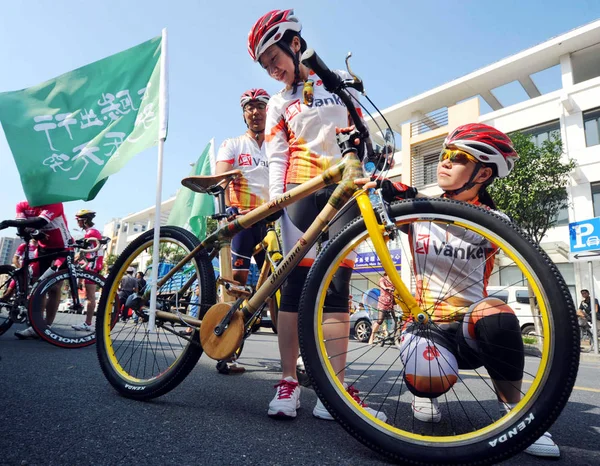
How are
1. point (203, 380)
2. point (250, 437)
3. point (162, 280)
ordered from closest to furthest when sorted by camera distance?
point (250, 437) < point (162, 280) < point (203, 380)

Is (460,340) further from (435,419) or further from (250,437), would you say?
(250,437)

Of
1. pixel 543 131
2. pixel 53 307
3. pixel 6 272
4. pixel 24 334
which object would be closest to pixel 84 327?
pixel 53 307

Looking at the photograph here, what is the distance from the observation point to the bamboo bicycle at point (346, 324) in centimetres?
102

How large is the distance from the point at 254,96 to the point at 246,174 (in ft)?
2.14

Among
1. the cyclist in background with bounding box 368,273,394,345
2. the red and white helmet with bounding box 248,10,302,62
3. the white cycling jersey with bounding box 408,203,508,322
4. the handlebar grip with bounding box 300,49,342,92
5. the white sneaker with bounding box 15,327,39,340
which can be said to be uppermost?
the red and white helmet with bounding box 248,10,302,62

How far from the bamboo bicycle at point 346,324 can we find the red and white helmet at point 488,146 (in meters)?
0.42

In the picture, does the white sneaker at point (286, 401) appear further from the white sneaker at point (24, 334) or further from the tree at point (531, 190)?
the tree at point (531, 190)

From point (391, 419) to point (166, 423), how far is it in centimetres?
92

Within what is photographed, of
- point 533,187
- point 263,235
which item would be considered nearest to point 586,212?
point 533,187

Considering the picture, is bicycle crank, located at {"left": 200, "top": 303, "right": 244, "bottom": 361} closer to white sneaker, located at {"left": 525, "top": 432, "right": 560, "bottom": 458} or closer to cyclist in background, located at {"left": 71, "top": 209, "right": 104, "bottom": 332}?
white sneaker, located at {"left": 525, "top": 432, "right": 560, "bottom": 458}

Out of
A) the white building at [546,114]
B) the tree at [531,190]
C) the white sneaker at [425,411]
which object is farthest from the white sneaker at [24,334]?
the white building at [546,114]

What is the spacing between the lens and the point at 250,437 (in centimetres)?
131

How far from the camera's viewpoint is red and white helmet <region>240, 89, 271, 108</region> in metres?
3.20

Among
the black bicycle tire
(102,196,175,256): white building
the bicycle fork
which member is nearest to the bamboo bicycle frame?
the bicycle fork
